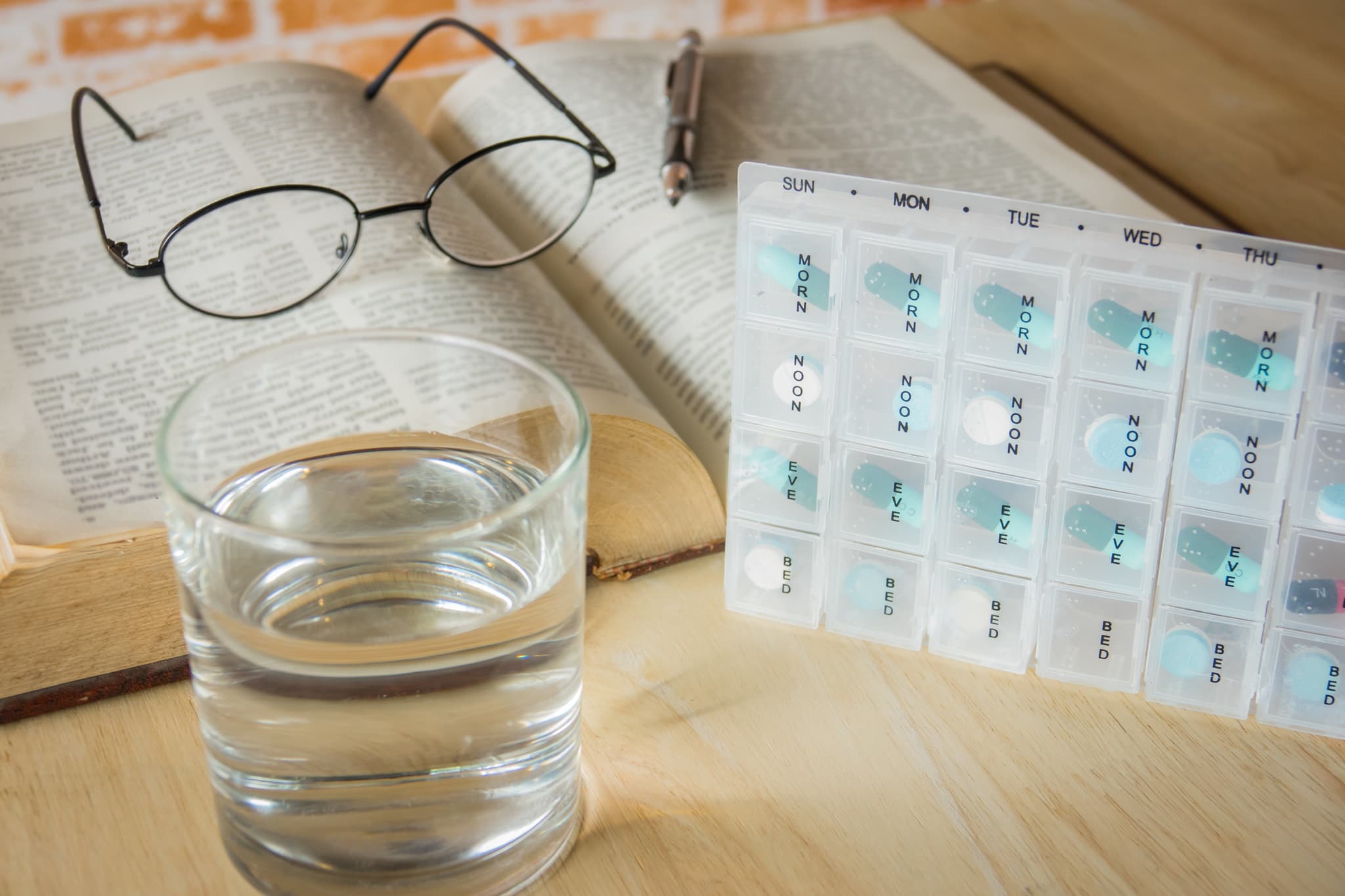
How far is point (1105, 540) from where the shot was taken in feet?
1.23

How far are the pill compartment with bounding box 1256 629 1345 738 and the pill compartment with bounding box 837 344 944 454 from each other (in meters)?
0.12

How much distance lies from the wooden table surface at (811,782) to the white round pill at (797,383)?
8cm

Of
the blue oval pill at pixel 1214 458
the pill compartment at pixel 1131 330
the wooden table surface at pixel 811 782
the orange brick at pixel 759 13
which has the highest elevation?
the pill compartment at pixel 1131 330

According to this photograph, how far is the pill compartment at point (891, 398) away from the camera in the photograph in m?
0.37

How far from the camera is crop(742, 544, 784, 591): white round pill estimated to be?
0.42 metres

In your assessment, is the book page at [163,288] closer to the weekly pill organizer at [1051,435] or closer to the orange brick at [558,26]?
the weekly pill organizer at [1051,435]

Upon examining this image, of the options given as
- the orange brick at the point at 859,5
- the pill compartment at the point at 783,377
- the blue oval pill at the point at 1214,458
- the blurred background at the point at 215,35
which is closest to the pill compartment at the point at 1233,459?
the blue oval pill at the point at 1214,458

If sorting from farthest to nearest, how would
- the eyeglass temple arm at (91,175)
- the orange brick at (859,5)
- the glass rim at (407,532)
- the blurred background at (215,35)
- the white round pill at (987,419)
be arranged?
1. the orange brick at (859,5)
2. the blurred background at (215,35)
3. the eyeglass temple arm at (91,175)
4. the white round pill at (987,419)
5. the glass rim at (407,532)

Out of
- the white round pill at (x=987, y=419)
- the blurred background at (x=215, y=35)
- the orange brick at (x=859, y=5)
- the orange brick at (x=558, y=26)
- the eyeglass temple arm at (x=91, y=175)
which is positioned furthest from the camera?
the orange brick at (x=859, y=5)

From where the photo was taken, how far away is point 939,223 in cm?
35

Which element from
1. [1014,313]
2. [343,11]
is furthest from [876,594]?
[343,11]

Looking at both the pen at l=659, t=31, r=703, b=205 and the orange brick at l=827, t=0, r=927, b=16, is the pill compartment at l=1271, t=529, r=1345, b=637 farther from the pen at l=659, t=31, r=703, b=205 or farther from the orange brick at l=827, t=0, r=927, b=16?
the orange brick at l=827, t=0, r=927, b=16

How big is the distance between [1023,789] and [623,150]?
0.36 meters

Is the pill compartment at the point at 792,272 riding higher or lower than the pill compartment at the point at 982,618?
higher
